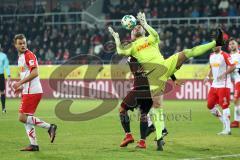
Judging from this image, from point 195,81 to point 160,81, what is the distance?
18.9 m

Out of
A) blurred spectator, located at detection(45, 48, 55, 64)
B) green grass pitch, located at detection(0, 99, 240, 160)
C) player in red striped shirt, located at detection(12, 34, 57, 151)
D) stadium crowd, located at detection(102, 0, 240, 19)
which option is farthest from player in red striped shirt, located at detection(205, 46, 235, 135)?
blurred spectator, located at detection(45, 48, 55, 64)

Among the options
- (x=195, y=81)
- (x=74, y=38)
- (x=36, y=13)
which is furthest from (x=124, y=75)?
(x=36, y=13)

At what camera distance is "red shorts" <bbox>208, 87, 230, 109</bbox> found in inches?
668

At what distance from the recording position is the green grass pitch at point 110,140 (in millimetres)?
12172

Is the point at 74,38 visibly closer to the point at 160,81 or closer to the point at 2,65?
the point at 2,65

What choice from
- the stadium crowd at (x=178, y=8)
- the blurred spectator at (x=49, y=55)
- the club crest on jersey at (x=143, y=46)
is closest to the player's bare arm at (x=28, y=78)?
the club crest on jersey at (x=143, y=46)

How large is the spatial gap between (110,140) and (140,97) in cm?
217

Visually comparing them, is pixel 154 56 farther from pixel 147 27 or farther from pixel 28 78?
pixel 28 78

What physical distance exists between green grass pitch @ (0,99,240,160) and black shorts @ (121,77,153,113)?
90 cm

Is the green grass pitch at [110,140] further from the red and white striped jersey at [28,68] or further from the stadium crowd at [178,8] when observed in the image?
the stadium crowd at [178,8]

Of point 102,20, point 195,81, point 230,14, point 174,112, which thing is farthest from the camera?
point 102,20

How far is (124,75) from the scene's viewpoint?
32250mm

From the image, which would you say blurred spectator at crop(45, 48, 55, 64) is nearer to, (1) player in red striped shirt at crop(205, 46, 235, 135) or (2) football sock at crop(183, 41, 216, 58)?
(1) player in red striped shirt at crop(205, 46, 235, 135)

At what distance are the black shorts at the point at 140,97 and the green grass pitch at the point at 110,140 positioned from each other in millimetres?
903
